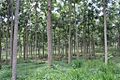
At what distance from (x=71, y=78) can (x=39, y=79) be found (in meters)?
2.47

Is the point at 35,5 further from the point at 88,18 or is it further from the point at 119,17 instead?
the point at 119,17

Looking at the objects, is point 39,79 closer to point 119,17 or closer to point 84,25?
point 84,25

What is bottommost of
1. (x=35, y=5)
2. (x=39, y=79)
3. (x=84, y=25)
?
(x=39, y=79)

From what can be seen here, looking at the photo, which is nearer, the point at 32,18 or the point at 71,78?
the point at 71,78

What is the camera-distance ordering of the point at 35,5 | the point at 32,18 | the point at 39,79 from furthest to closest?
the point at 32,18 < the point at 35,5 < the point at 39,79

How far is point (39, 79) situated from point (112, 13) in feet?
84.6

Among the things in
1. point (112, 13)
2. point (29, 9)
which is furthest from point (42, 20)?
point (112, 13)

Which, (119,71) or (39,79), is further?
(119,71)

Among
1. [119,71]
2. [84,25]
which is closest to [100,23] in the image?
[84,25]

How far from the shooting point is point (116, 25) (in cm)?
4338

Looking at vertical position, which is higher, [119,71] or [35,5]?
[35,5]

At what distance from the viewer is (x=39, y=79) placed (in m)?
13.6

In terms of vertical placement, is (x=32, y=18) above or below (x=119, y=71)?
above

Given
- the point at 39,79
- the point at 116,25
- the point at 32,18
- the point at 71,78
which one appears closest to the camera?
the point at 71,78
